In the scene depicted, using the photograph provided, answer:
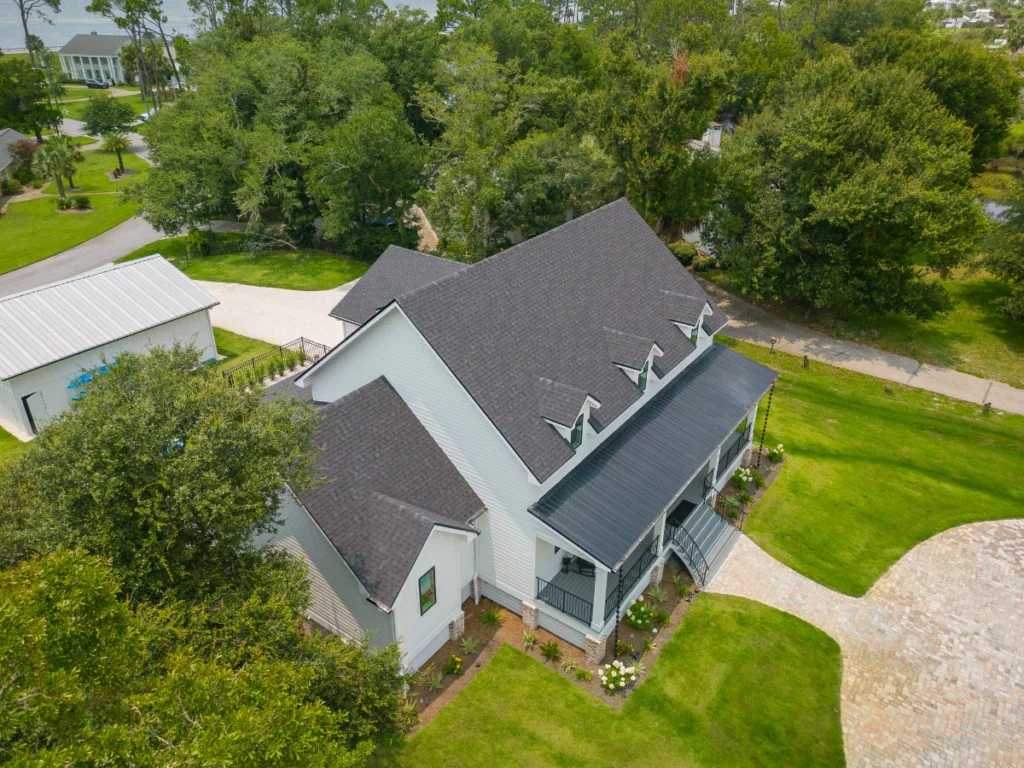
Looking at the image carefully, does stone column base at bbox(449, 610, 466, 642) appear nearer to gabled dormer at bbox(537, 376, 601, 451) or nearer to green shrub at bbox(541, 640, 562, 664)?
green shrub at bbox(541, 640, 562, 664)

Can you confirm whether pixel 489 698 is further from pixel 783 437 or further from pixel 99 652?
pixel 783 437

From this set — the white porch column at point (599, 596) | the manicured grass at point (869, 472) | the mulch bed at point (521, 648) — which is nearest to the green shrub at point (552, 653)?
the mulch bed at point (521, 648)

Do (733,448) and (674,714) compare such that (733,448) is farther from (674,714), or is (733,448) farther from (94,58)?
(94,58)

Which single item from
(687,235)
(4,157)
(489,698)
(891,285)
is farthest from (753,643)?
(4,157)

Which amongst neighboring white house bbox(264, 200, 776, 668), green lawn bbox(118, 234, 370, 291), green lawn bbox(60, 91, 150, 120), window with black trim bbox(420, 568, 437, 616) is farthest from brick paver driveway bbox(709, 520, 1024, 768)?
green lawn bbox(60, 91, 150, 120)

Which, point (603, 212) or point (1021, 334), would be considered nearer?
point (603, 212)

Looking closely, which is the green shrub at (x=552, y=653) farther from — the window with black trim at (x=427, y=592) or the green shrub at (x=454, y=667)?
the window with black trim at (x=427, y=592)

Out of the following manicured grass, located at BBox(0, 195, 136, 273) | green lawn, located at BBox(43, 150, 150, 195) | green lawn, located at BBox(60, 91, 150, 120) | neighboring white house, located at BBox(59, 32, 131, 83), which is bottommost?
manicured grass, located at BBox(0, 195, 136, 273)
